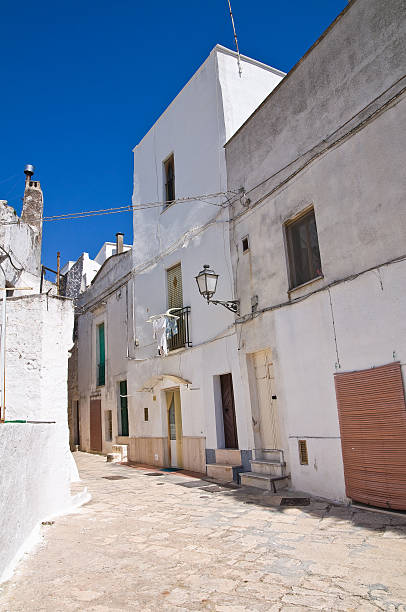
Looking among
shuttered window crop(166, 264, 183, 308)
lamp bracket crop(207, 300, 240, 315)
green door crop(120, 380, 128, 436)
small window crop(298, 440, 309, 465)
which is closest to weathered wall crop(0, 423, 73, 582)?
small window crop(298, 440, 309, 465)

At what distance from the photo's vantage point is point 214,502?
7.68 m

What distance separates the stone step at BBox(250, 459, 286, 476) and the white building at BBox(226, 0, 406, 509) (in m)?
0.04

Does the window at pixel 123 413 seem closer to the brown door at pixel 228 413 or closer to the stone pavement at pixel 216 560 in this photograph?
the brown door at pixel 228 413

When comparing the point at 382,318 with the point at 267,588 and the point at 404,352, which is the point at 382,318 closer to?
the point at 404,352

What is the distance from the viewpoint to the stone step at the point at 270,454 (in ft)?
28.1

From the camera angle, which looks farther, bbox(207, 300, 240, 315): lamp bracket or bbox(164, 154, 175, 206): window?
bbox(164, 154, 175, 206): window

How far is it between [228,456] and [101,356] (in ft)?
31.0

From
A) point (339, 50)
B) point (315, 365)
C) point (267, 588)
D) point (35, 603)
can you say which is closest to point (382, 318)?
point (315, 365)

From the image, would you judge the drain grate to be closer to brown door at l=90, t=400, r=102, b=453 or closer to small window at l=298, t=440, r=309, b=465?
small window at l=298, t=440, r=309, b=465

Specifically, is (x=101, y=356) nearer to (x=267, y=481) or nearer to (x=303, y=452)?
(x=267, y=481)

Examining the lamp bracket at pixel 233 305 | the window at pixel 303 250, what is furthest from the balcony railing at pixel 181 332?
the window at pixel 303 250

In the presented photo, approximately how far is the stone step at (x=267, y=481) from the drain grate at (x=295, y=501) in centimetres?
53

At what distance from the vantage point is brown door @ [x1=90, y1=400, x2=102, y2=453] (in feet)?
56.4

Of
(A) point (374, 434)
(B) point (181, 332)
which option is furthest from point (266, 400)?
(B) point (181, 332)
